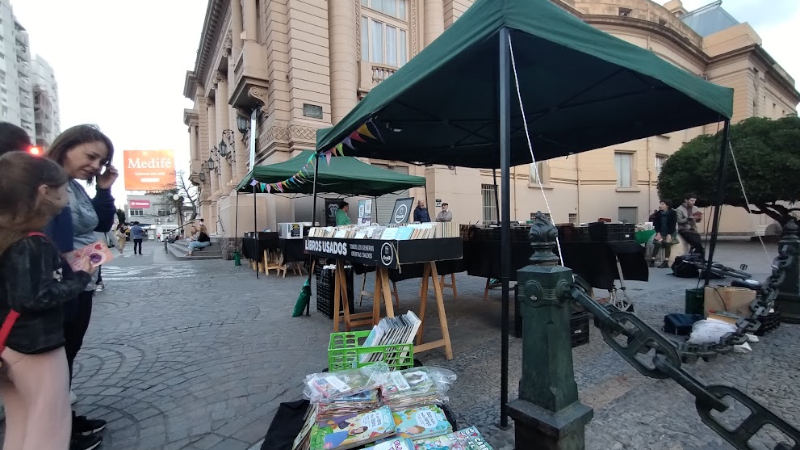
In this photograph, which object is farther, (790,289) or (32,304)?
(790,289)

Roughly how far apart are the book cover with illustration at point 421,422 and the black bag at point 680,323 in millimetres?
3511

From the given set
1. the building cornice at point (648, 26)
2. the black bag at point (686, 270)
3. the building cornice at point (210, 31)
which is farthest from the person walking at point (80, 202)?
the building cornice at point (648, 26)

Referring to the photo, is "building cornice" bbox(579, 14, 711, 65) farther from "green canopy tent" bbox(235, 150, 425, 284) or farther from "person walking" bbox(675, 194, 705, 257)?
"green canopy tent" bbox(235, 150, 425, 284)

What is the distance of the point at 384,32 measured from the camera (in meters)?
14.3

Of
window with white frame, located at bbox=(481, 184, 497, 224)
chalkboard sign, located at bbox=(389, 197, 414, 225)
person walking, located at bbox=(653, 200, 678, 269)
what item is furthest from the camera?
window with white frame, located at bbox=(481, 184, 497, 224)

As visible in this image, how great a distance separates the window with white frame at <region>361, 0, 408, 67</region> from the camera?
1397 centimetres

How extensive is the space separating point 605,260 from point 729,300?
1.64 m

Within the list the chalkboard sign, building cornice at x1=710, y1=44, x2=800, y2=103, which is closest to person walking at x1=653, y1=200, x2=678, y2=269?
the chalkboard sign

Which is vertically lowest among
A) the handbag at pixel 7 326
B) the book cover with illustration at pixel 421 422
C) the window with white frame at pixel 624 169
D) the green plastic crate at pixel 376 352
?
the book cover with illustration at pixel 421 422

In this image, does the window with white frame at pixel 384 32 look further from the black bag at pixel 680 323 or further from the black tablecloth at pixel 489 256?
the black bag at pixel 680 323

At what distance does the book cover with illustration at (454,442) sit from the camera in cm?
169

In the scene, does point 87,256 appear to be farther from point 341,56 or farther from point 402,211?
point 341,56

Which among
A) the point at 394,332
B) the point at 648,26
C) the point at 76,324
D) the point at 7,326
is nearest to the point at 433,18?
the point at 648,26

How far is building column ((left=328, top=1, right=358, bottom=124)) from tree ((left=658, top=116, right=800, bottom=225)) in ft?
44.4
